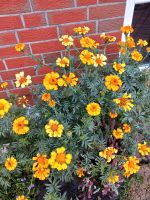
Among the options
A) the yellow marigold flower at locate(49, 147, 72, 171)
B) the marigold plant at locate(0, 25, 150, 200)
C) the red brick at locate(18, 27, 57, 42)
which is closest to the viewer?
the yellow marigold flower at locate(49, 147, 72, 171)

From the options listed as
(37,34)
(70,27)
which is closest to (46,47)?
(37,34)

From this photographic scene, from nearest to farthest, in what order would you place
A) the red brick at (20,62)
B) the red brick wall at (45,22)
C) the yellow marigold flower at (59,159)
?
the yellow marigold flower at (59,159) < the red brick wall at (45,22) < the red brick at (20,62)

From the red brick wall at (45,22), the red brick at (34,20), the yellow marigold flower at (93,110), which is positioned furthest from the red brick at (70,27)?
the yellow marigold flower at (93,110)

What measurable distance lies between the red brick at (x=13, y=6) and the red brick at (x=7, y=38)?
0.52 ft

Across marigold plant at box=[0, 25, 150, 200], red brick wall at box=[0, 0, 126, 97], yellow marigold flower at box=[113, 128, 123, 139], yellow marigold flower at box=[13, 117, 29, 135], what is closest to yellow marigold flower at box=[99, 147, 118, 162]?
marigold plant at box=[0, 25, 150, 200]

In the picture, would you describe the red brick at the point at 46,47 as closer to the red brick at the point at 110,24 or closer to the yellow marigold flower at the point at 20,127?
the red brick at the point at 110,24

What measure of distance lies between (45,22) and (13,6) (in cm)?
23

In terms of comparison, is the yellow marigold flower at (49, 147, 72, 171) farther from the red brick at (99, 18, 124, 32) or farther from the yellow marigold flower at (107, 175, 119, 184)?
the red brick at (99, 18, 124, 32)

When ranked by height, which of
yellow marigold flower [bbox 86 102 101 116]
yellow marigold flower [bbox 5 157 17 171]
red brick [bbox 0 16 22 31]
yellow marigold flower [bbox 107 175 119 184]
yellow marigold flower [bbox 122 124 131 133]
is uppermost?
red brick [bbox 0 16 22 31]

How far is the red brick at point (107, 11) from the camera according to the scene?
176 cm

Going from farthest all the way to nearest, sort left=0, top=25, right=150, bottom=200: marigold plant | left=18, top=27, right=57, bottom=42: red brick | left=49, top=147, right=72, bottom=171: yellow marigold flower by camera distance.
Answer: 1. left=18, top=27, right=57, bottom=42: red brick
2. left=0, top=25, right=150, bottom=200: marigold plant
3. left=49, top=147, right=72, bottom=171: yellow marigold flower

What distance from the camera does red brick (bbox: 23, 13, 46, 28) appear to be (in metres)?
1.70

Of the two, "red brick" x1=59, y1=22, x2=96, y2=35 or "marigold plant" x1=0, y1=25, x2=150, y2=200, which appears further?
"red brick" x1=59, y1=22, x2=96, y2=35

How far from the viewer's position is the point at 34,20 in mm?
1729
